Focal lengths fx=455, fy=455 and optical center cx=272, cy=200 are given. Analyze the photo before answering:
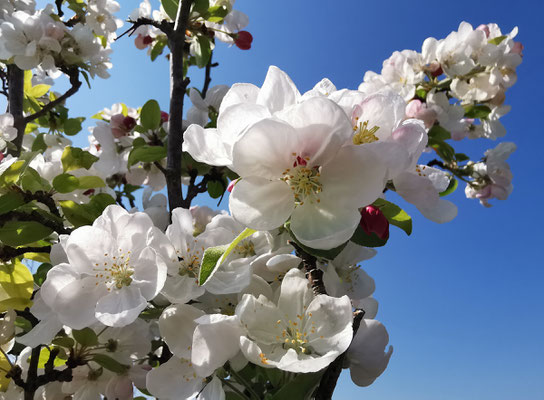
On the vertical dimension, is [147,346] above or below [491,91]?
below

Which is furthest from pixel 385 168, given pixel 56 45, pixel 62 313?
pixel 56 45

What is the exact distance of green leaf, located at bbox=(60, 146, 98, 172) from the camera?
4.67 ft

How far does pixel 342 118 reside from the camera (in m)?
0.63

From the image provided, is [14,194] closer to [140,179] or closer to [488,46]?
[140,179]

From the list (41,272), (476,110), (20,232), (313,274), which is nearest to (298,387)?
(313,274)

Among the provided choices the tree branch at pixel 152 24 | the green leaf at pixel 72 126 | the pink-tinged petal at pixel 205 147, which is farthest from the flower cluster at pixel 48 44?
the pink-tinged petal at pixel 205 147

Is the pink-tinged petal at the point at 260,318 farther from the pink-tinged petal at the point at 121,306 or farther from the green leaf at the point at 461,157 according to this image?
the green leaf at the point at 461,157

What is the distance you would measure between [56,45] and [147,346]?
4.94 feet

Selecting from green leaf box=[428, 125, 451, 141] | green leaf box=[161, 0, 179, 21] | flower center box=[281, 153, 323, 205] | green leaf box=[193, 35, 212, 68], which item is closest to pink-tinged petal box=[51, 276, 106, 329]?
flower center box=[281, 153, 323, 205]

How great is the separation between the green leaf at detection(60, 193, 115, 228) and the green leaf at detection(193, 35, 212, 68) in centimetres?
100

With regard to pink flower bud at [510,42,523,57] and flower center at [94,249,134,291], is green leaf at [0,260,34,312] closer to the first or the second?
→ flower center at [94,249,134,291]

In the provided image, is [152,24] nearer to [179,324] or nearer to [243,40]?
[243,40]

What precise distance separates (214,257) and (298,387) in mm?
252

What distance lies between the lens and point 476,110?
93.1 inches
